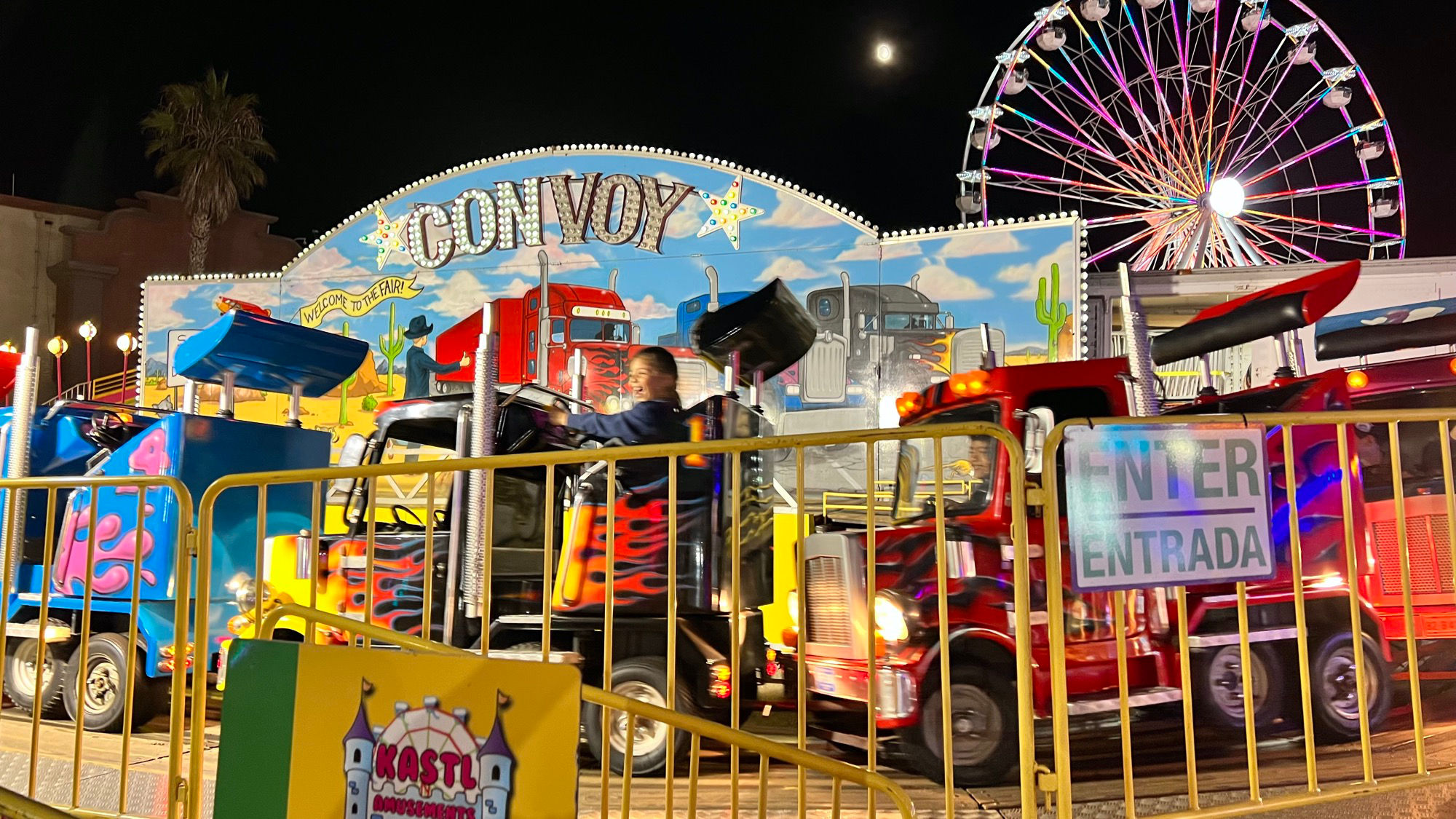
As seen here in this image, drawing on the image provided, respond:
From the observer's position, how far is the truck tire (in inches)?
274

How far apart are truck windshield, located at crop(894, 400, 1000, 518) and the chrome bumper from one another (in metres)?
1.06

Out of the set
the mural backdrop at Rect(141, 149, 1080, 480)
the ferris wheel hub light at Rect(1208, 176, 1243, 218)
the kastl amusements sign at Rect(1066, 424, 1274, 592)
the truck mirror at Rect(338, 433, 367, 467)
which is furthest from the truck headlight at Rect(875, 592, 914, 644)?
the ferris wheel hub light at Rect(1208, 176, 1243, 218)

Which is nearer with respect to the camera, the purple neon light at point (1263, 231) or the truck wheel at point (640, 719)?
the truck wheel at point (640, 719)

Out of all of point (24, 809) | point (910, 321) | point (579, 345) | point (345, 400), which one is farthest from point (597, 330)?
point (24, 809)

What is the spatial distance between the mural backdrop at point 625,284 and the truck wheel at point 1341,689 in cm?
442

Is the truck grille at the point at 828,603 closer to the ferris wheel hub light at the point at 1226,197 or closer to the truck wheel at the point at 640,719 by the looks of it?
the truck wheel at the point at 640,719

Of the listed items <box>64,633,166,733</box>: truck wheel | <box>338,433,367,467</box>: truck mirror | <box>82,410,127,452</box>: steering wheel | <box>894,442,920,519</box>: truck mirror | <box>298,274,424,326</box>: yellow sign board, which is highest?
<box>298,274,424,326</box>: yellow sign board

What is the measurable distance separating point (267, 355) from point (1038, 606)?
20.7 feet

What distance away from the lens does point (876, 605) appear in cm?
443

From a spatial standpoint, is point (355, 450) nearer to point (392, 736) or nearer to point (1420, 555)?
point (392, 736)

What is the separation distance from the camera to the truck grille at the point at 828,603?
5.11 m

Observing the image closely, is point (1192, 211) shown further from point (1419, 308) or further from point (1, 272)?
point (1, 272)

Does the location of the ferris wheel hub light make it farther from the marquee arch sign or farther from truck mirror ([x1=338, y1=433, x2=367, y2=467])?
truck mirror ([x1=338, y1=433, x2=367, y2=467])

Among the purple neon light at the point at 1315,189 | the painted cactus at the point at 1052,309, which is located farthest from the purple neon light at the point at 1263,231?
the painted cactus at the point at 1052,309
